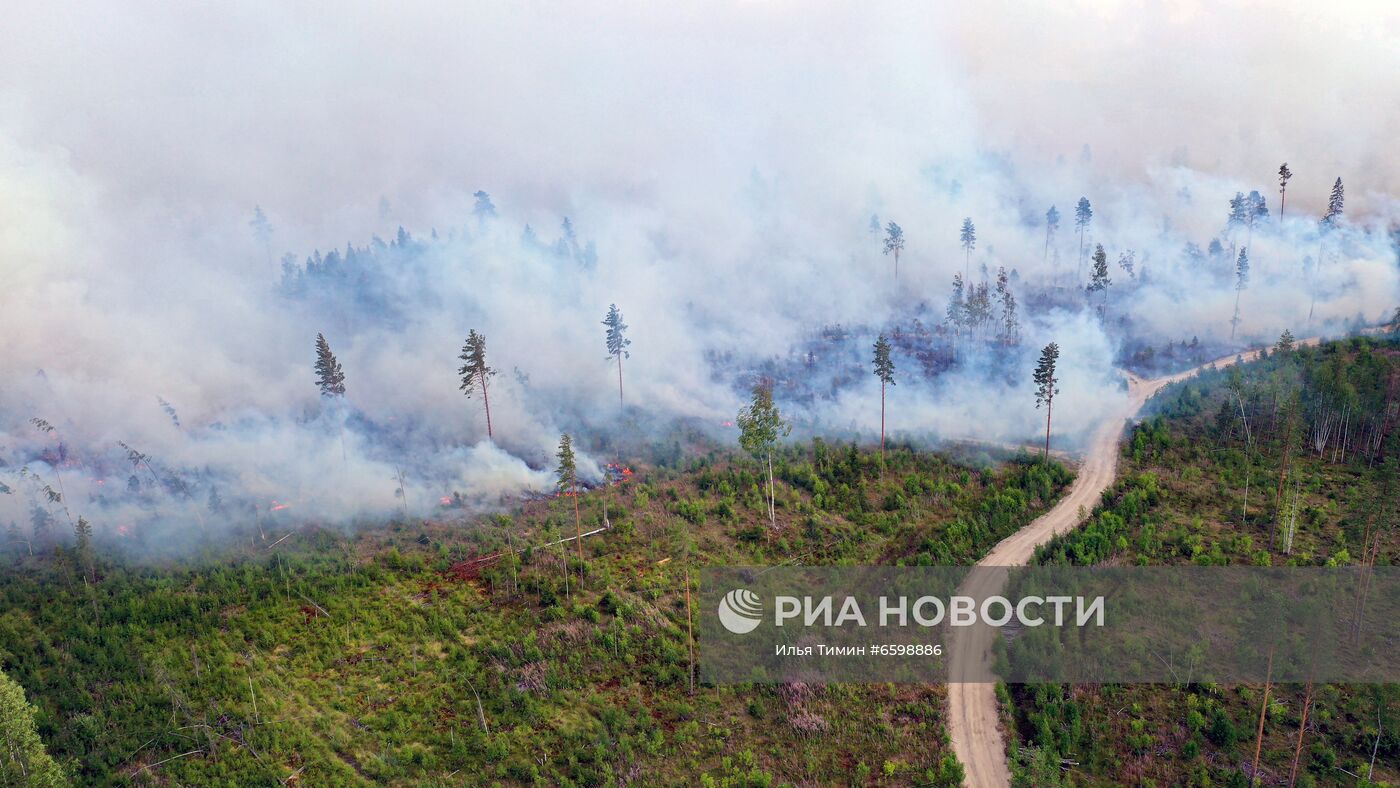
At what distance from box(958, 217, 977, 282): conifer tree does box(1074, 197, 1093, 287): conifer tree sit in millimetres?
23626

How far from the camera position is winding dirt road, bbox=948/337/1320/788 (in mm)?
60562

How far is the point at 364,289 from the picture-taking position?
517ft

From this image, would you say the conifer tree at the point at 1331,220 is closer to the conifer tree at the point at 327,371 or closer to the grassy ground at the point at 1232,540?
the grassy ground at the point at 1232,540

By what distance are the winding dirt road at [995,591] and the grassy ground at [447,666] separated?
1910mm

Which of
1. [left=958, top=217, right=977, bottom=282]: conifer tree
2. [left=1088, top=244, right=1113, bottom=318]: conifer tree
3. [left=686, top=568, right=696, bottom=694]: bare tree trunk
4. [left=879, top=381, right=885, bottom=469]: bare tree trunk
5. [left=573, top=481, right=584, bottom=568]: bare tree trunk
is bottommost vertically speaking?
[left=686, top=568, right=696, bottom=694]: bare tree trunk

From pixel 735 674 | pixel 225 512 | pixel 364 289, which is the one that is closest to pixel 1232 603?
pixel 735 674

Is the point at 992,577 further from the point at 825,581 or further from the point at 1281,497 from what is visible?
the point at 1281,497

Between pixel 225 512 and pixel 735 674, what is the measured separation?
6325 centimetres

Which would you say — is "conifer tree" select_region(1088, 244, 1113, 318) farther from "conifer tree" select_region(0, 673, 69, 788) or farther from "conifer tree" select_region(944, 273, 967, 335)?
"conifer tree" select_region(0, 673, 69, 788)

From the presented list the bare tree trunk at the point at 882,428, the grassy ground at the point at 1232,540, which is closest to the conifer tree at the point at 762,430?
the bare tree trunk at the point at 882,428

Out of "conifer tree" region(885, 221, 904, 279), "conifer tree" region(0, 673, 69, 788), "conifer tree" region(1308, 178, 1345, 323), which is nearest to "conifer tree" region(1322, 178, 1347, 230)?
"conifer tree" region(1308, 178, 1345, 323)

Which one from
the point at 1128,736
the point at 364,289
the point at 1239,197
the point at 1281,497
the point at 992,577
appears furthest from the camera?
the point at 1239,197

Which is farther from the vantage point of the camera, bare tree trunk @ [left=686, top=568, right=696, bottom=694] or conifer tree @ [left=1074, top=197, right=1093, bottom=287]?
conifer tree @ [left=1074, top=197, right=1093, bottom=287]

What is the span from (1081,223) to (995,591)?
444ft
